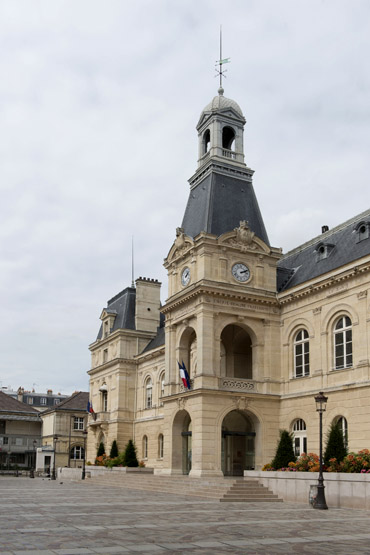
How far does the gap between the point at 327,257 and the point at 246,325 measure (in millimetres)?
6331

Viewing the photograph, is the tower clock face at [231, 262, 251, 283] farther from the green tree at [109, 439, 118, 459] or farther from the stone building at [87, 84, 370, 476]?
the green tree at [109, 439, 118, 459]

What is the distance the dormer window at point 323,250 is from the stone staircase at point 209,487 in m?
14.1

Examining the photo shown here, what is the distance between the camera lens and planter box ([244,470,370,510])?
2425cm

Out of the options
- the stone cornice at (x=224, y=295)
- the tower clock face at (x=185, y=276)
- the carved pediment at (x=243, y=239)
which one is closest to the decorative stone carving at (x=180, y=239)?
the tower clock face at (x=185, y=276)

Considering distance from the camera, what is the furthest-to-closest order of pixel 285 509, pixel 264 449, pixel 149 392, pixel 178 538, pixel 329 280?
pixel 149 392 < pixel 264 449 < pixel 329 280 < pixel 285 509 < pixel 178 538

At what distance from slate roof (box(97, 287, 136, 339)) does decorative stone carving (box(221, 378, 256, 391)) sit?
23.3 m

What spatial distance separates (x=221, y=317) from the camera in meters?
38.2

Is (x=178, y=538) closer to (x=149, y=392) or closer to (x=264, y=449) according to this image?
(x=264, y=449)

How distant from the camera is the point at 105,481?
43.4m

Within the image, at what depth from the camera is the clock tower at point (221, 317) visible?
121 feet

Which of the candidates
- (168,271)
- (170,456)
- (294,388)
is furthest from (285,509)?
(168,271)

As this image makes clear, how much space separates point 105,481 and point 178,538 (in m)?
30.3

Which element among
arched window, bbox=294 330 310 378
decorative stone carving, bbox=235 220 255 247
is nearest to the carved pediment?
decorative stone carving, bbox=235 220 255 247

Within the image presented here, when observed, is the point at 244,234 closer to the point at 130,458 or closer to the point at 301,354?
the point at 301,354
